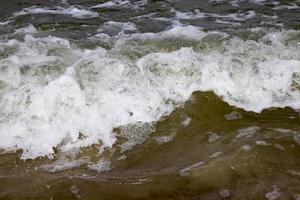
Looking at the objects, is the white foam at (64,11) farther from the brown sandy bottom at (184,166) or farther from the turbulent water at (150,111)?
the brown sandy bottom at (184,166)

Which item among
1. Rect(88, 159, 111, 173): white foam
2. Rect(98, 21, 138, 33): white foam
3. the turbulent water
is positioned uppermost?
Rect(98, 21, 138, 33): white foam

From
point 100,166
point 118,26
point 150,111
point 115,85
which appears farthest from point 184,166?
point 118,26

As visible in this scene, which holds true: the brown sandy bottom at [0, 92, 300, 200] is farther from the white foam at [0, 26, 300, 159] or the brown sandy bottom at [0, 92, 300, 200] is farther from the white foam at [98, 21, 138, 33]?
the white foam at [98, 21, 138, 33]

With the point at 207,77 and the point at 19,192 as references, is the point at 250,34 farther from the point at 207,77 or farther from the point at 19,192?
the point at 19,192

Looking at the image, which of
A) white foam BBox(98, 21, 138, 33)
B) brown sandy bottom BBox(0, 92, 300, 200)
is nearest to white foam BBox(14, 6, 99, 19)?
white foam BBox(98, 21, 138, 33)

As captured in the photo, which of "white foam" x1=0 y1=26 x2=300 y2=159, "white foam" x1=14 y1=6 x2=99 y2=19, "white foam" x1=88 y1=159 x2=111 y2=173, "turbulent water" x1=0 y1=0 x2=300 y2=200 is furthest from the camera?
"white foam" x1=14 y1=6 x2=99 y2=19

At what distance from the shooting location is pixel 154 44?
17.1 ft

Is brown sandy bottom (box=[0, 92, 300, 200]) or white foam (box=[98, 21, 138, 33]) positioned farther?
white foam (box=[98, 21, 138, 33])

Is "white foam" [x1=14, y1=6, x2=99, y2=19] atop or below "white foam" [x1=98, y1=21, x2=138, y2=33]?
atop

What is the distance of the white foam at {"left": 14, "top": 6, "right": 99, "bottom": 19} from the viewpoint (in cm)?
643

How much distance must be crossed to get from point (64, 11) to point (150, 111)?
3.28m

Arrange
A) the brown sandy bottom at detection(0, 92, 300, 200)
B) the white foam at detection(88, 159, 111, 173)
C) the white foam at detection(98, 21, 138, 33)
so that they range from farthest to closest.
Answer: the white foam at detection(98, 21, 138, 33), the white foam at detection(88, 159, 111, 173), the brown sandy bottom at detection(0, 92, 300, 200)

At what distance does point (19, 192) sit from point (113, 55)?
2.17 metres

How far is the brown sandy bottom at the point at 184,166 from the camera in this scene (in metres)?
3.07
